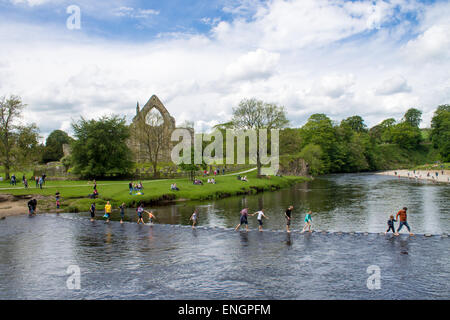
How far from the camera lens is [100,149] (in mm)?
60344

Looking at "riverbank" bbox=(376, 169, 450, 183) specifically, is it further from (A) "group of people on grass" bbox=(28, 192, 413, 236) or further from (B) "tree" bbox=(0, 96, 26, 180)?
(B) "tree" bbox=(0, 96, 26, 180)

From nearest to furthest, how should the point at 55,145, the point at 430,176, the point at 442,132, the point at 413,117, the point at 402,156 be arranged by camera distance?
the point at 430,176
the point at 55,145
the point at 442,132
the point at 402,156
the point at 413,117

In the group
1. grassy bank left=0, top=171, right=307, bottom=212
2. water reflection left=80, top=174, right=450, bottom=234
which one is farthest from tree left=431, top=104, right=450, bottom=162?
grassy bank left=0, top=171, right=307, bottom=212

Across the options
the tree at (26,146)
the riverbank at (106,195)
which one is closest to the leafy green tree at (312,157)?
the riverbank at (106,195)

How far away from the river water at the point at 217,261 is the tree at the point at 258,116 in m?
39.1

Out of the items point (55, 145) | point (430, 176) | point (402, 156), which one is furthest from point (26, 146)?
point (402, 156)

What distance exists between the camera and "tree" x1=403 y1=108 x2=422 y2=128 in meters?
173

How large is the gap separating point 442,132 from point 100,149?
13110 cm

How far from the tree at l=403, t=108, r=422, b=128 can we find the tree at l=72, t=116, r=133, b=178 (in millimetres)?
158953

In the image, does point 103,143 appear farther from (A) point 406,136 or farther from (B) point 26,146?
(A) point 406,136

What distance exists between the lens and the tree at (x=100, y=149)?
60.4m

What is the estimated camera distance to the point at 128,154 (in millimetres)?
63969
